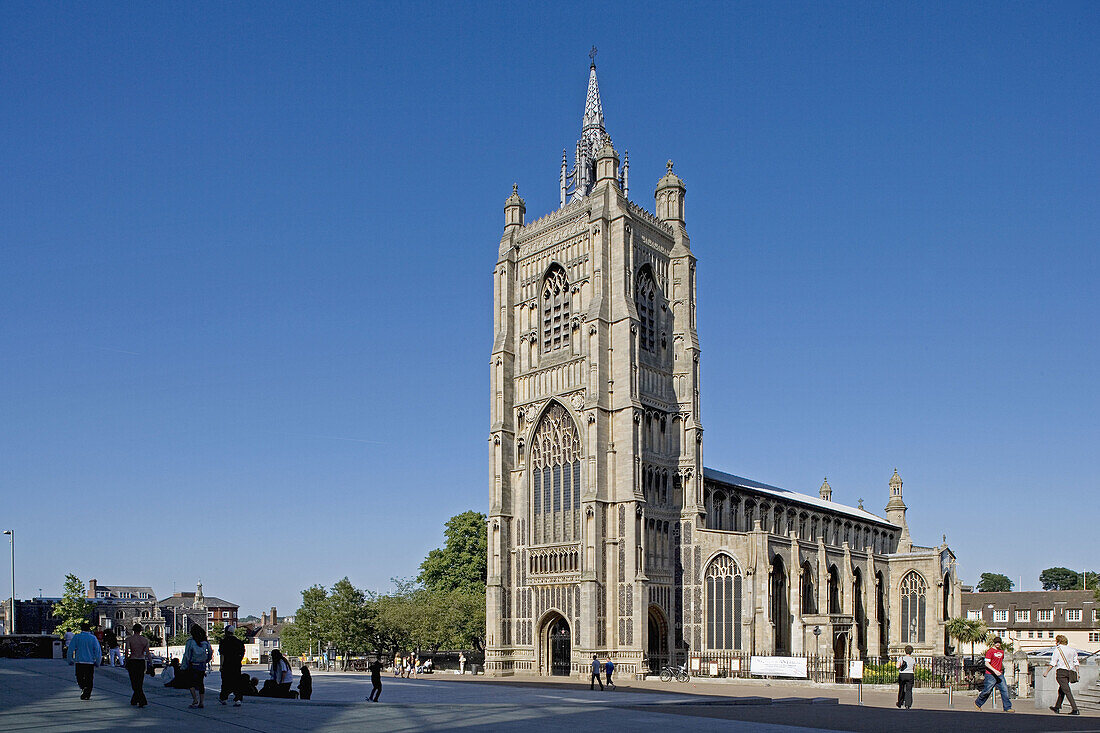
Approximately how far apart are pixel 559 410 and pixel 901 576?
30.4m

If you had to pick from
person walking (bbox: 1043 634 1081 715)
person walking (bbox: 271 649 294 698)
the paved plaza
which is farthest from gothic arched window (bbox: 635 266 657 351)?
person walking (bbox: 1043 634 1081 715)

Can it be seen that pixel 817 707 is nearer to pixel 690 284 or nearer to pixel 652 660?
pixel 652 660

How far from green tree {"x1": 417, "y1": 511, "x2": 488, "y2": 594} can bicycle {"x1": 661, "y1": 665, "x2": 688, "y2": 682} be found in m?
27.8

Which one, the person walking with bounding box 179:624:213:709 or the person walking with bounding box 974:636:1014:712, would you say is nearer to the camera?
the person walking with bounding box 179:624:213:709

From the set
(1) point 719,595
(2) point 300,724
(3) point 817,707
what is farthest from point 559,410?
(2) point 300,724

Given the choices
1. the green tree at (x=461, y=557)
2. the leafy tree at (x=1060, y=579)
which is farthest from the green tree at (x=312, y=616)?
the leafy tree at (x=1060, y=579)

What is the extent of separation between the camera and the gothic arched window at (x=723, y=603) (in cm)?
5897

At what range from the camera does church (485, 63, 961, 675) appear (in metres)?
58.4

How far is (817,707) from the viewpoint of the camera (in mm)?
31188

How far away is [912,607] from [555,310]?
114 feet

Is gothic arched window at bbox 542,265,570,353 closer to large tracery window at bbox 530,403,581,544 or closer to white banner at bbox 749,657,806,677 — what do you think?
large tracery window at bbox 530,403,581,544

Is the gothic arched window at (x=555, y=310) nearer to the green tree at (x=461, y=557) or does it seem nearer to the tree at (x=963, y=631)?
the green tree at (x=461, y=557)

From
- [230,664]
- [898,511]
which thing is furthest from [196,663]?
[898,511]

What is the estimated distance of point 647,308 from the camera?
65.0 m
